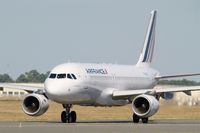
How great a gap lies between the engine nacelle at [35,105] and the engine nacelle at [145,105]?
5.96 m

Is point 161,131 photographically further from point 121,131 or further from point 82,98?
point 82,98

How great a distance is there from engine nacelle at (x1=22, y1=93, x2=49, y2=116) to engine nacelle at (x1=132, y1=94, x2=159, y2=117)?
596 centimetres

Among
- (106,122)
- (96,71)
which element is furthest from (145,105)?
(96,71)

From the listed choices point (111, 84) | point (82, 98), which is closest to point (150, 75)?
point (111, 84)

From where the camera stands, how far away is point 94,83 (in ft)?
187

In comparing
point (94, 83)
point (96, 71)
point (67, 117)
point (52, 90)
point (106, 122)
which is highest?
point (96, 71)

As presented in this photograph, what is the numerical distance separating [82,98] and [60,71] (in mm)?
2362

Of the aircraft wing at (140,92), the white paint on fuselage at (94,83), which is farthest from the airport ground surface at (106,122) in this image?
the aircraft wing at (140,92)

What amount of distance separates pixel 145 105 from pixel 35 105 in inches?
291

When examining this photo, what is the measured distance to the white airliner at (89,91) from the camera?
54031 mm

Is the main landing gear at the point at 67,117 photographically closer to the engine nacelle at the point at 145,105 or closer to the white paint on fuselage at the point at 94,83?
the white paint on fuselage at the point at 94,83

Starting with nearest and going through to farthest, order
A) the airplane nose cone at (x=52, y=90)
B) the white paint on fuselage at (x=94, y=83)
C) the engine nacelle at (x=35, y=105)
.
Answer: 1. the airplane nose cone at (x=52, y=90)
2. the white paint on fuselage at (x=94, y=83)
3. the engine nacelle at (x=35, y=105)

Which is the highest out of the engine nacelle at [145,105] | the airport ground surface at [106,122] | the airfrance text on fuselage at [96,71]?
the airfrance text on fuselage at [96,71]

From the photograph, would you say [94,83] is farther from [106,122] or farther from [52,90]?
[52,90]
